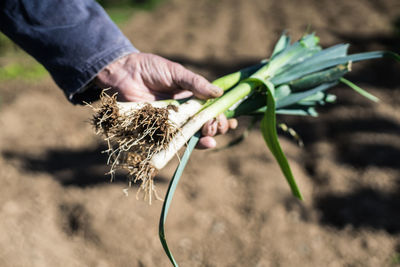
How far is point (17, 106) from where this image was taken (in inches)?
136

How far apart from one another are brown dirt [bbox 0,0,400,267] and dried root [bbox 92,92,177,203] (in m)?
1.11

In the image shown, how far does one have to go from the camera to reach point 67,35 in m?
1.57

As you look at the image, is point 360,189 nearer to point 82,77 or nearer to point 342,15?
point 82,77

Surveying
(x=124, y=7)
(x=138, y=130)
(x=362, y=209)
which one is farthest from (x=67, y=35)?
(x=124, y=7)

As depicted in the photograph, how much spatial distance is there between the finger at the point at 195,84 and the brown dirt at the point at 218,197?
1223 mm

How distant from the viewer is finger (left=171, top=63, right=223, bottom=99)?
1448mm

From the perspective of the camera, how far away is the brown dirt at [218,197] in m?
2.20

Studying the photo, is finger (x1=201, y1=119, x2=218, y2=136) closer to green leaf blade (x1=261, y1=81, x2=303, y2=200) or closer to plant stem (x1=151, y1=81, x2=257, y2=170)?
plant stem (x1=151, y1=81, x2=257, y2=170)

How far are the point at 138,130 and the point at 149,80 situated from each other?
42 cm

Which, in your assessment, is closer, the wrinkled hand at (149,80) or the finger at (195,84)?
the finger at (195,84)

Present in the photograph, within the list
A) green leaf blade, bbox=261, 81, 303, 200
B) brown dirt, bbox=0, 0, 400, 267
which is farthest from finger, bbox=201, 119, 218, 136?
brown dirt, bbox=0, 0, 400, 267

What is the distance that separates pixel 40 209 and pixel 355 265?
7.79ft

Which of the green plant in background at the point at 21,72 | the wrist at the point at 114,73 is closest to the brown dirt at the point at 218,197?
the green plant in background at the point at 21,72

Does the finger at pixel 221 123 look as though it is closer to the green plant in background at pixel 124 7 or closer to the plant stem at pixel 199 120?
the plant stem at pixel 199 120
